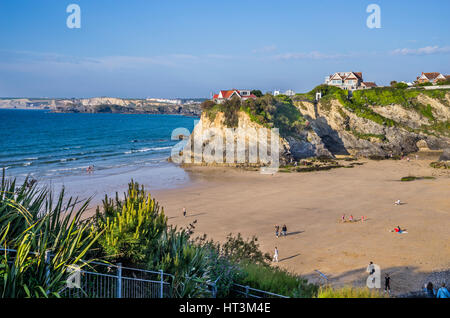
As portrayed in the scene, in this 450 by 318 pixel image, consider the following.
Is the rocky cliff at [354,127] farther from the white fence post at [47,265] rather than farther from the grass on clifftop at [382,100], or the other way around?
the white fence post at [47,265]

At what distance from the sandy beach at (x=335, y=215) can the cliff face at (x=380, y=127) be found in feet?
39.0

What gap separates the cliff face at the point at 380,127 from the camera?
2430 inches

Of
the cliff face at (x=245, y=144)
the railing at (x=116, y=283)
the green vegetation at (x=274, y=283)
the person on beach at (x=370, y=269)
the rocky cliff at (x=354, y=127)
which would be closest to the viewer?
the railing at (x=116, y=283)

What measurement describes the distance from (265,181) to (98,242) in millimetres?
36032

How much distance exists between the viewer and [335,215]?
97.5ft

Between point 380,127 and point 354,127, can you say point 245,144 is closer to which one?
point 354,127

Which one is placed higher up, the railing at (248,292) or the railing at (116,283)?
the railing at (116,283)

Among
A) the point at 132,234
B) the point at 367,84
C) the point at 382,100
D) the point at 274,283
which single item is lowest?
the point at 274,283

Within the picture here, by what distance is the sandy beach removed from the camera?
19.9 meters

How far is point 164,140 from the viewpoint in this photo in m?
87.1

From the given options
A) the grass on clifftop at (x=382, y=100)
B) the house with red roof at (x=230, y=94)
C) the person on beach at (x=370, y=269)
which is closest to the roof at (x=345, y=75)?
the grass on clifftop at (x=382, y=100)

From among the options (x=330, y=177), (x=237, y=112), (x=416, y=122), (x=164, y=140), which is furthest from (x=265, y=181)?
(x=164, y=140)

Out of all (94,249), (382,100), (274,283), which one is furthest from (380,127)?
(94,249)

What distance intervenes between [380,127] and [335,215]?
40242mm
